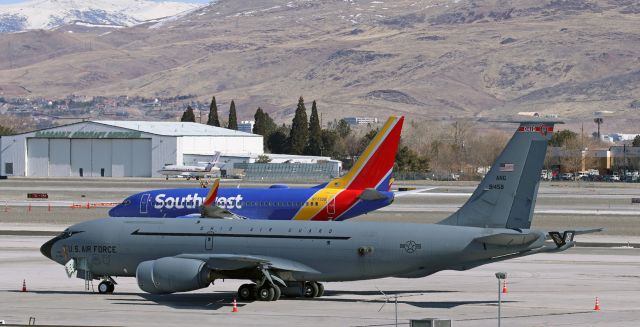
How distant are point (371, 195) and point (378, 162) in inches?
66.0

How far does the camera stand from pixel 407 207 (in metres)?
102

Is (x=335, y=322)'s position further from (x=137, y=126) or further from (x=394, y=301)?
(x=137, y=126)

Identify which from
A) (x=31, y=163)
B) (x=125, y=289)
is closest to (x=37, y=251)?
(x=125, y=289)

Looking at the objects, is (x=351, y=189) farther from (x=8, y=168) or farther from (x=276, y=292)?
(x=8, y=168)

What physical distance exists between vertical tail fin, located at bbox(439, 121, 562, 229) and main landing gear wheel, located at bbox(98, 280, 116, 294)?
14.1 metres

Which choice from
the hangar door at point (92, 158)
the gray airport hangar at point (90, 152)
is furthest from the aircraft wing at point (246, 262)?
the hangar door at point (92, 158)

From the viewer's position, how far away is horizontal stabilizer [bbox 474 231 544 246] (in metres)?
40.8

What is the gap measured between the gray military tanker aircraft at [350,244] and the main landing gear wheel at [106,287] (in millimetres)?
1820

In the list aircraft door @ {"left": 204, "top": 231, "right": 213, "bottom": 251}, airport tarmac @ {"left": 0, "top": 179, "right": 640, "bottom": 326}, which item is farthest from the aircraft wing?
airport tarmac @ {"left": 0, "top": 179, "right": 640, "bottom": 326}

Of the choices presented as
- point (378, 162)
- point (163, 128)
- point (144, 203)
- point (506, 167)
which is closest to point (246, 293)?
point (506, 167)

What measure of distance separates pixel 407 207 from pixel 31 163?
95.6 meters

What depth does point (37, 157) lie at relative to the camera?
18300 centimetres

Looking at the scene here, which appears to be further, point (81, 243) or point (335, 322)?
point (81, 243)

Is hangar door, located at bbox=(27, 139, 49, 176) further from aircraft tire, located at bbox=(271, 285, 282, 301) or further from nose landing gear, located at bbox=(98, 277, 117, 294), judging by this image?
aircraft tire, located at bbox=(271, 285, 282, 301)
